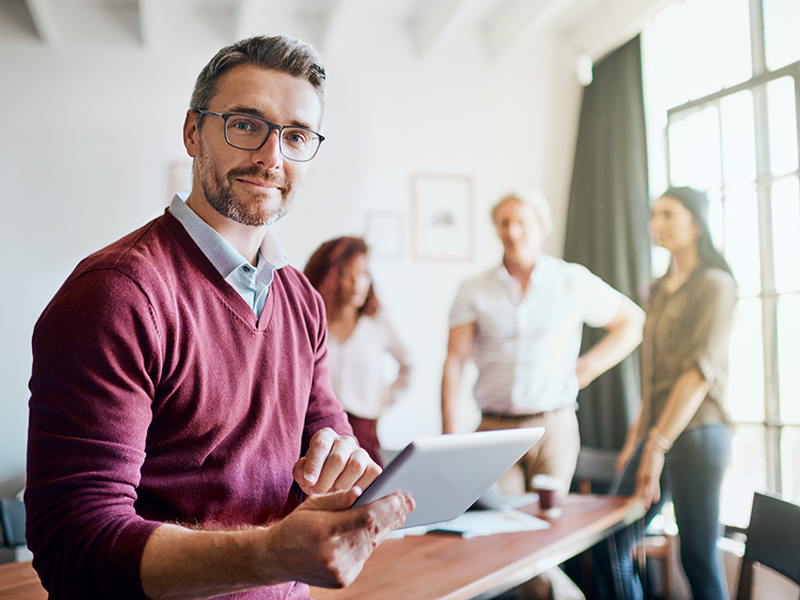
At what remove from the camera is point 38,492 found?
0.81 metres

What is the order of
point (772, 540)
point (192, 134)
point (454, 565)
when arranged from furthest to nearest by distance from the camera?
point (772, 540) → point (454, 565) → point (192, 134)

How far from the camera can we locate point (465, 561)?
181 cm

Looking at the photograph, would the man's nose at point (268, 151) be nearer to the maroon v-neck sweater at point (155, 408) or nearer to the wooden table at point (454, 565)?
the maroon v-neck sweater at point (155, 408)

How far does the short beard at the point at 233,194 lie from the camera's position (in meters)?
1.21

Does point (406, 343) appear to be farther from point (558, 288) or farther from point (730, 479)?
point (730, 479)

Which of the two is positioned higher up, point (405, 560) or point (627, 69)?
point (627, 69)

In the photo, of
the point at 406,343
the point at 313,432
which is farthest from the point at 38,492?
the point at 406,343

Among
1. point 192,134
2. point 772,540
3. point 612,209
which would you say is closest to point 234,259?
point 192,134

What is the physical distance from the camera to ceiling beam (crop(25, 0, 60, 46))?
2.55m

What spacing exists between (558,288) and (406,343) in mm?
935

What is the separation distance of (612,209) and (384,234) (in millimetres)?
1319

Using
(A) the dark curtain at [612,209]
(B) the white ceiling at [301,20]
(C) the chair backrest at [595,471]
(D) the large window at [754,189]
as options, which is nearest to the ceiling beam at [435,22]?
(B) the white ceiling at [301,20]

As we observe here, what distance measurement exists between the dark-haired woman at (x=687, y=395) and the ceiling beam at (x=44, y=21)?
10.1ft

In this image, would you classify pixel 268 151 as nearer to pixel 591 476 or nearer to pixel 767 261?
pixel 767 261
